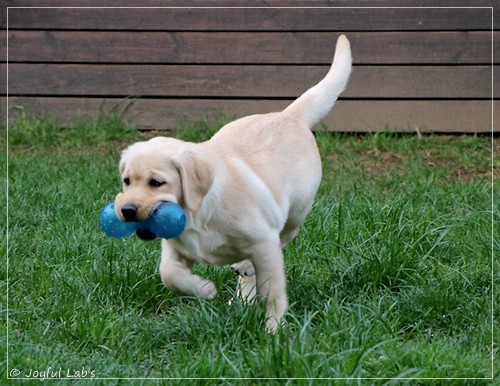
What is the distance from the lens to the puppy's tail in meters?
4.59

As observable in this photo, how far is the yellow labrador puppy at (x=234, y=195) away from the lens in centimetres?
348

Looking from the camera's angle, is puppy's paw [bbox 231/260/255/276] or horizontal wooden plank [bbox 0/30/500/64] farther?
horizontal wooden plank [bbox 0/30/500/64]

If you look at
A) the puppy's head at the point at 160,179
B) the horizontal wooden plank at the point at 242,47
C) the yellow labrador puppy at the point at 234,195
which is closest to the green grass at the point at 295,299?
the yellow labrador puppy at the point at 234,195

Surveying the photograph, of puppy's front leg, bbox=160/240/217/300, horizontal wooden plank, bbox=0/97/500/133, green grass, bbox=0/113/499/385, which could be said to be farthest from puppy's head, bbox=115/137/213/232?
horizontal wooden plank, bbox=0/97/500/133

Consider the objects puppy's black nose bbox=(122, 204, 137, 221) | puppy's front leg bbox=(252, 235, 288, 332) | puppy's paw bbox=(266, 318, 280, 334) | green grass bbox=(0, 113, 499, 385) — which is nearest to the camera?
green grass bbox=(0, 113, 499, 385)

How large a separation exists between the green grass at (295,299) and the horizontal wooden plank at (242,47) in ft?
6.33

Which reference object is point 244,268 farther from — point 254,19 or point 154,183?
point 254,19

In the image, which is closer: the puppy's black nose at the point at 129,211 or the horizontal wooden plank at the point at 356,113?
the puppy's black nose at the point at 129,211

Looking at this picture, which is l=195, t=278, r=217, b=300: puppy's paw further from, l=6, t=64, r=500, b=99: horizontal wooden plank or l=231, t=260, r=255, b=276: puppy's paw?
l=6, t=64, r=500, b=99: horizontal wooden plank

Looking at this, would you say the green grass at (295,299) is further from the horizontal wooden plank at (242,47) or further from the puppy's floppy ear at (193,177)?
the horizontal wooden plank at (242,47)

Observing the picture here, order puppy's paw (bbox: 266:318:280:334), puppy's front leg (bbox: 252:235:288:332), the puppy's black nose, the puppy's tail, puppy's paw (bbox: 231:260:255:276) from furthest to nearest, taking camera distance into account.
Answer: the puppy's tail
puppy's paw (bbox: 231:260:255:276)
puppy's front leg (bbox: 252:235:288:332)
puppy's paw (bbox: 266:318:280:334)
the puppy's black nose

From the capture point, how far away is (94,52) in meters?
7.71

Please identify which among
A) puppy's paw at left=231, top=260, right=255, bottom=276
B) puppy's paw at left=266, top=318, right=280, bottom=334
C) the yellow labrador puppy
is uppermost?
the yellow labrador puppy

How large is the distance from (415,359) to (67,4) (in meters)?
5.40
